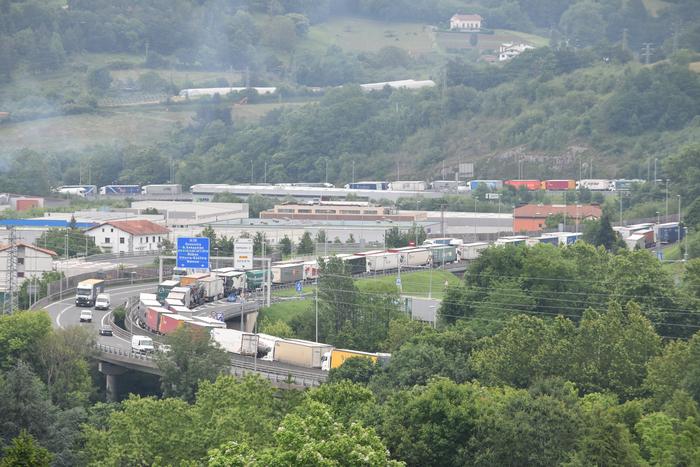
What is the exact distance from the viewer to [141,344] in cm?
2980

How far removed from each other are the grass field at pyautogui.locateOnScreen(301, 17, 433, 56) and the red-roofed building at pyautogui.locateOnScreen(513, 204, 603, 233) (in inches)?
2073

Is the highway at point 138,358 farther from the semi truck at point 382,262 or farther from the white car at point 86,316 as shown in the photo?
the semi truck at point 382,262

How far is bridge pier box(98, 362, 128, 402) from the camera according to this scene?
2895 cm

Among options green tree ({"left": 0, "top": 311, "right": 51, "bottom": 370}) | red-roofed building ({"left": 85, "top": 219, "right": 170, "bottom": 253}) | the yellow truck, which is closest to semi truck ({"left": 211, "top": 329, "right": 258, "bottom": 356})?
the yellow truck

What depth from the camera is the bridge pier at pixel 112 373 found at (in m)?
29.0

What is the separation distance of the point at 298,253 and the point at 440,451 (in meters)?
30.1

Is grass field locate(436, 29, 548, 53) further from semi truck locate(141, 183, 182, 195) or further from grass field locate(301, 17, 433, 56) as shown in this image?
semi truck locate(141, 183, 182, 195)

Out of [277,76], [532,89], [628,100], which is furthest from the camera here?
[277,76]

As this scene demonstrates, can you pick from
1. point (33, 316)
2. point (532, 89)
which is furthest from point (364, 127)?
point (33, 316)

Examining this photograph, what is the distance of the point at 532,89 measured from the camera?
278 ft

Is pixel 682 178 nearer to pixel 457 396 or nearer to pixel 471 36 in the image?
pixel 457 396

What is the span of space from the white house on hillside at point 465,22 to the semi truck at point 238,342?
90131 millimetres

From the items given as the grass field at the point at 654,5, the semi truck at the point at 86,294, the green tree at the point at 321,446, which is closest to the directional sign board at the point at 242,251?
the semi truck at the point at 86,294

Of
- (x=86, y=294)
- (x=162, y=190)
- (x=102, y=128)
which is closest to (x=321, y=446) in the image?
(x=86, y=294)
